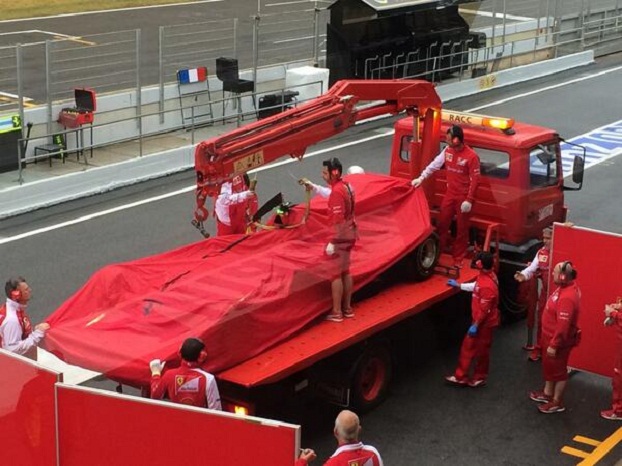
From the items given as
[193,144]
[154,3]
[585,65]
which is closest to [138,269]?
[193,144]

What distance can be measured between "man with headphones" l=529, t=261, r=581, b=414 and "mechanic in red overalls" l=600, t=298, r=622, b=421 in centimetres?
33

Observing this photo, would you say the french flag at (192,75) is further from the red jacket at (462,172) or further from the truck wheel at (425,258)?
the truck wheel at (425,258)

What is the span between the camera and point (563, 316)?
1029 centimetres

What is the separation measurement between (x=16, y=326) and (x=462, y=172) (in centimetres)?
530

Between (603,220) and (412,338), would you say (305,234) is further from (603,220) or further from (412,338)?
(603,220)

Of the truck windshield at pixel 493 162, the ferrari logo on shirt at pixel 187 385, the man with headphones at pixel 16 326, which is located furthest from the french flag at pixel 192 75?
the ferrari logo on shirt at pixel 187 385

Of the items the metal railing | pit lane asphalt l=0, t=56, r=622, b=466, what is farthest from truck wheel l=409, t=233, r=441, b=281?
the metal railing

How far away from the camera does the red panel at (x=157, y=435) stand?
272 inches

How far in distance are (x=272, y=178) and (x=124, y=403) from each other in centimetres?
1186

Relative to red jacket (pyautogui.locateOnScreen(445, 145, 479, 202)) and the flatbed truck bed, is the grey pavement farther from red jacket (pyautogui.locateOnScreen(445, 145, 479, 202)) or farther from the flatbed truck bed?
the flatbed truck bed

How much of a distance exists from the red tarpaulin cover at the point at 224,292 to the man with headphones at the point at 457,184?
0.47 meters

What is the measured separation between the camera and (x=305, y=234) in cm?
1095

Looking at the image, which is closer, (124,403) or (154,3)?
(124,403)

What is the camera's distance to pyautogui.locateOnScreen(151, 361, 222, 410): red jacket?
27.0 feet
